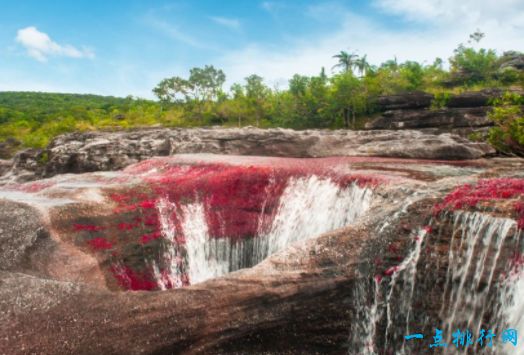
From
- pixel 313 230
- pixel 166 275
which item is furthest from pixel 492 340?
pixel 166 275

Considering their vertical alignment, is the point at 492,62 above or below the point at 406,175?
above

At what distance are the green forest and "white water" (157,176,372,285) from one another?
4301 centimetres

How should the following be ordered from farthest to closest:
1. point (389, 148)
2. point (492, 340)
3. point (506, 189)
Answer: point (389, 148) → point (506, 189) → point (492, 340)

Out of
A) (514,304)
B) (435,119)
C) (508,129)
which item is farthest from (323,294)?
(435,119)

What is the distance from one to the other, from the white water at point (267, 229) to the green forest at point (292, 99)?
43010 millimetres

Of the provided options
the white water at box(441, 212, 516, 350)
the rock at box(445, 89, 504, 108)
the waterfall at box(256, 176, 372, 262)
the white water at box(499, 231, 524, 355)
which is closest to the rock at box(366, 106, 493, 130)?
the rock at box(445, 89, 504, 108)

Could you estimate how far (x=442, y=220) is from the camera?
618 centimetres

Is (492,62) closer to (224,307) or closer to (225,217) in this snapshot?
(225,217)

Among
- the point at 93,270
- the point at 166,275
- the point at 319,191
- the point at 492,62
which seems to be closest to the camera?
the point at 93,270

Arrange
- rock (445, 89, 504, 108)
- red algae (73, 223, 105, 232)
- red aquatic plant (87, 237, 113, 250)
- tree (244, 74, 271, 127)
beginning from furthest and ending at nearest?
tree (244, 74, 271, 127), rock (445, 89, 504, 108), red algae (73, 223, 105, 232), red aquatic plant (87, 237, 113, 250)

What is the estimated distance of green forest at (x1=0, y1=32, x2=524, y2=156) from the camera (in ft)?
189

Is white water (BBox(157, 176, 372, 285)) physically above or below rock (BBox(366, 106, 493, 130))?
below

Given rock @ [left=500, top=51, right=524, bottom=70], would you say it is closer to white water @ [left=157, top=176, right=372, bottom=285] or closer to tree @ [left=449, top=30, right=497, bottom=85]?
tree @ [left=449, top=30, right=497, bottom=85]

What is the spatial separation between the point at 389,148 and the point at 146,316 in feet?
50.3
